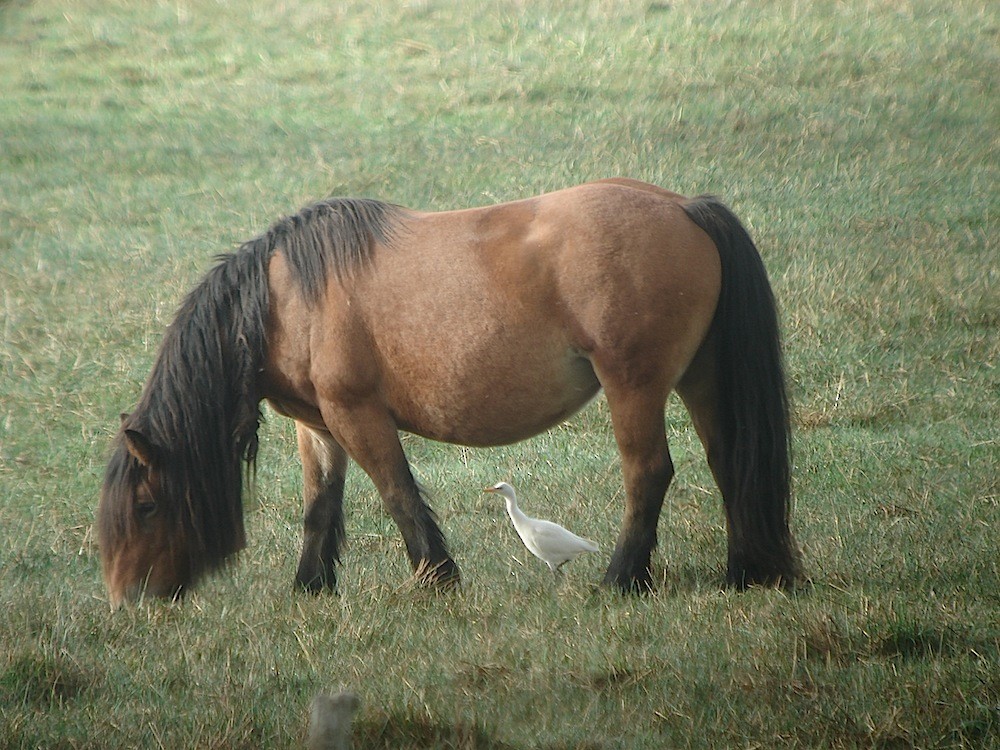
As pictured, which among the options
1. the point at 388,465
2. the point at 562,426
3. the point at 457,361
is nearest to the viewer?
the point at 457,361

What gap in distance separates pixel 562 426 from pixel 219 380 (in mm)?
3928

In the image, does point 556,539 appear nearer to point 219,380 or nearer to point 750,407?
point 750,407

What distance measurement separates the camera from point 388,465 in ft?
18.3

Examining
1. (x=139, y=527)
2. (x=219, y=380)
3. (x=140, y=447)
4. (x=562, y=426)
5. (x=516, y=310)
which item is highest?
(x=516, y=310)

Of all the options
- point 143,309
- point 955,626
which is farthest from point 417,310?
point 143,309

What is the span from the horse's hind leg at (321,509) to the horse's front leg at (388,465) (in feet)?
1.63

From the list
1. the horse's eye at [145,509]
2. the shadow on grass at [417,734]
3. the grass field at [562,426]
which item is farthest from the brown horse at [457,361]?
the shadow on grass at [417,734]

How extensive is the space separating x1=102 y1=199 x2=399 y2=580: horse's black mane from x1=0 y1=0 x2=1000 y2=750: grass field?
43cm

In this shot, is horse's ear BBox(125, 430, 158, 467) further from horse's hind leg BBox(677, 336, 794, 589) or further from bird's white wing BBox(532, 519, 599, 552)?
horse's hind leg BBox(677, 336, 794, 589)

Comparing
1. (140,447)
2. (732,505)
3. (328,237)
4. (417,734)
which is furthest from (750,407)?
Answer: (140,447)

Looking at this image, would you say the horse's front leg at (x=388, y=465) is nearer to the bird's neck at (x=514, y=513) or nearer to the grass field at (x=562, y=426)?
the grass field at (x=562, y=426)

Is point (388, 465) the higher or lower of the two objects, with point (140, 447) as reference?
lower

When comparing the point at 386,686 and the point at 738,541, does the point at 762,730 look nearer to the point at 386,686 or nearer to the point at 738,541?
the point at 386,686

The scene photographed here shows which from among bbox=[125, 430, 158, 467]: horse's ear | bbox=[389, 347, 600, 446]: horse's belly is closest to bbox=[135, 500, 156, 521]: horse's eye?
bbox=[125, 430, 158, 467]: horse's ear
